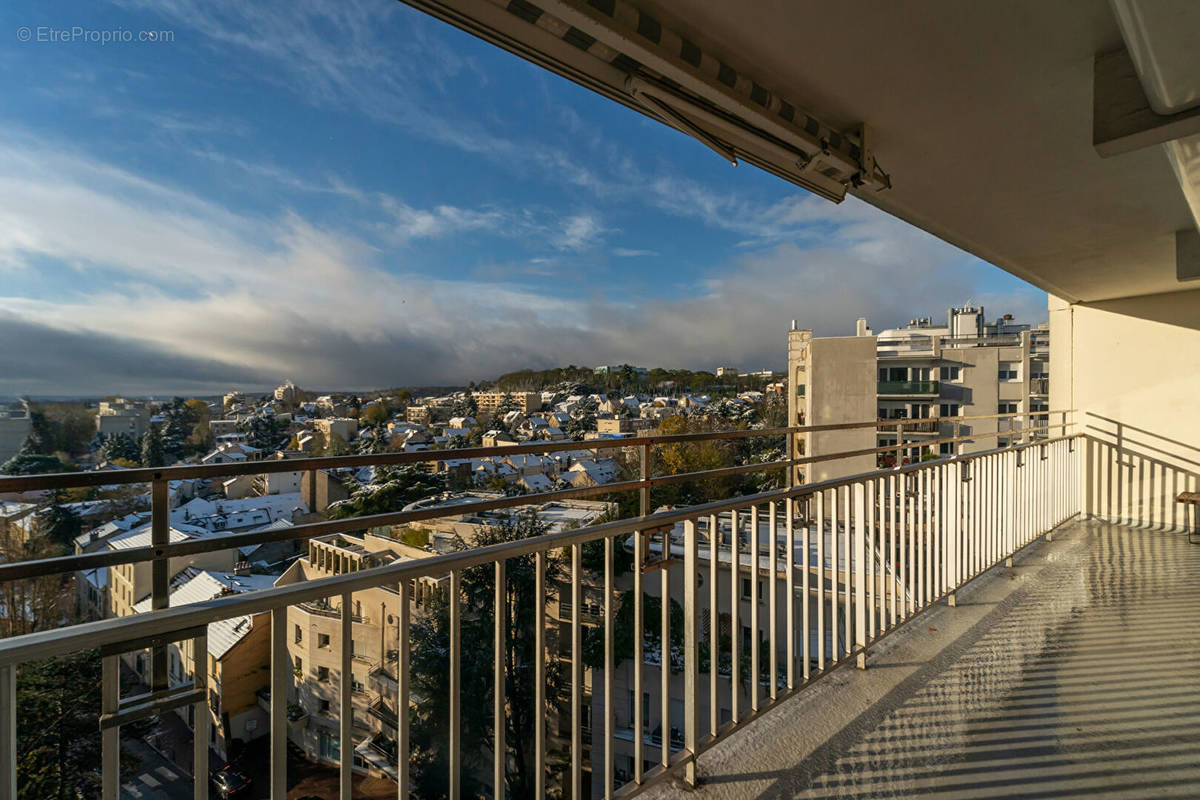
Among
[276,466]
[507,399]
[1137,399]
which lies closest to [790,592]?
[276,466]

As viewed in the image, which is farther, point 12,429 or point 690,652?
point 12,429

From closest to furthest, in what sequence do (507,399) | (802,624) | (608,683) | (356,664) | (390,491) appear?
(356,664) → (608,683) → (390,491) → (802,624) → (507,399)

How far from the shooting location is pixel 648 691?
6.42 feet

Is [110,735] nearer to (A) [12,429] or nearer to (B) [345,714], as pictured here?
(B) [345,714]

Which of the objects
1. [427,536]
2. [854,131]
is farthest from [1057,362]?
[427,536]

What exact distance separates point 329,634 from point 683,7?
1.91 m

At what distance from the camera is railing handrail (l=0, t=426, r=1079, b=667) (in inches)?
31.4

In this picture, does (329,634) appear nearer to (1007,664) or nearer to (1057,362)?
(1007,664)

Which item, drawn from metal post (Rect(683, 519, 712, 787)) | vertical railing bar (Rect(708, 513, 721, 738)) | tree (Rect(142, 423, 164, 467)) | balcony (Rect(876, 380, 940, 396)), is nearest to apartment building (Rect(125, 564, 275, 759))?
metal post (Rect(683, 519, 712, 787))

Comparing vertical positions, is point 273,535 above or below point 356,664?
above

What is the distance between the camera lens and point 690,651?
5.57 feet

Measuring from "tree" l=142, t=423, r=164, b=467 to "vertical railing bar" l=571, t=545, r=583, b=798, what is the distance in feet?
9.41

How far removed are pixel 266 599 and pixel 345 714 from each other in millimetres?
308

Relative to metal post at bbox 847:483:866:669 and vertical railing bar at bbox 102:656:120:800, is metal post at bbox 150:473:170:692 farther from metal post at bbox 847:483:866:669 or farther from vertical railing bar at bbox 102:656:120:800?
metal post at bbox 847:483:866:669
